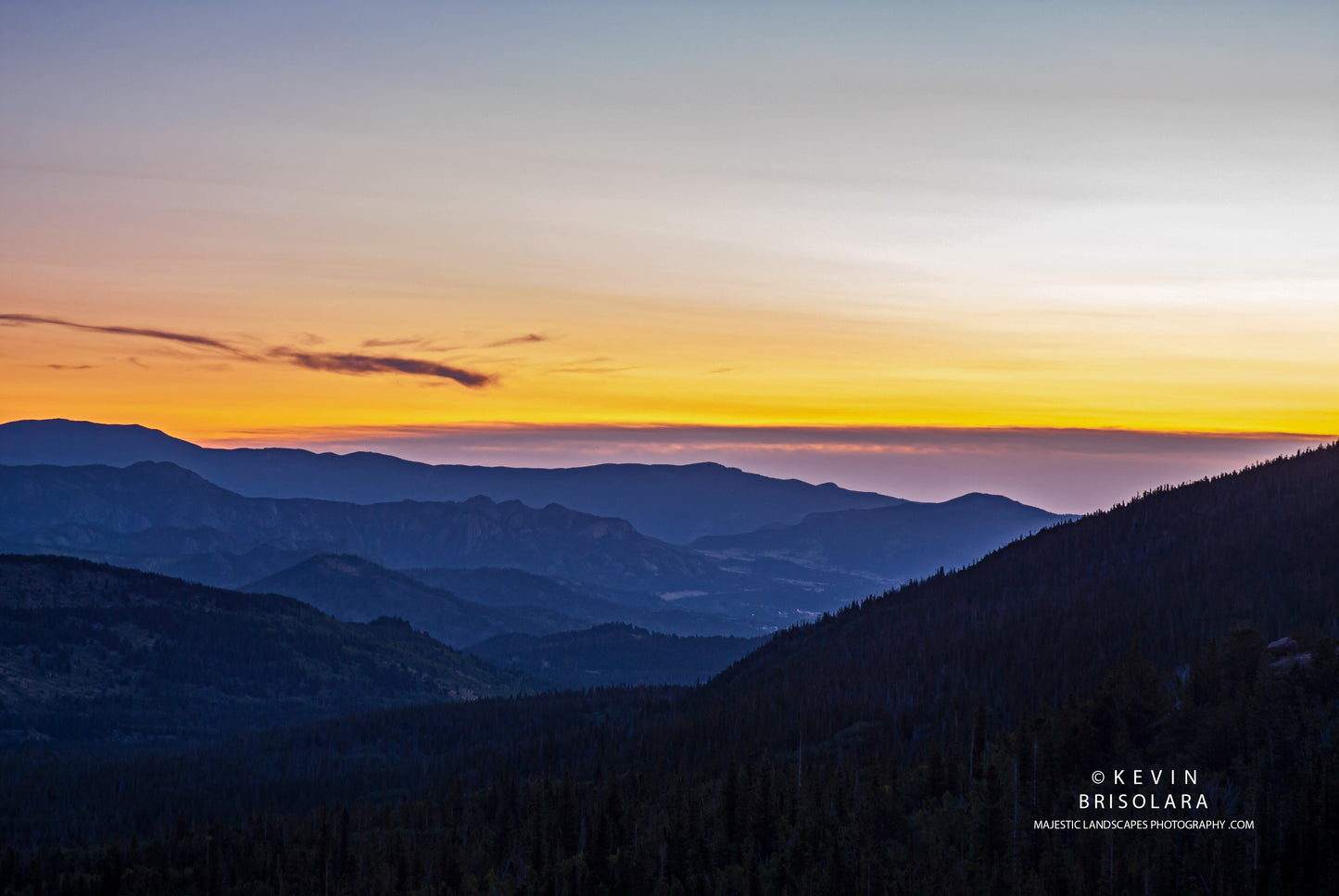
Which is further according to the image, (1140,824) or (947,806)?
A: (947,806)

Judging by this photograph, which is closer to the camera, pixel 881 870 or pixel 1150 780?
pixel 881 870

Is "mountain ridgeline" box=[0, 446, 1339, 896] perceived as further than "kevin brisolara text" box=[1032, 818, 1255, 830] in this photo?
Yes

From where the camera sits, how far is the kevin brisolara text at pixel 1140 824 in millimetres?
106062

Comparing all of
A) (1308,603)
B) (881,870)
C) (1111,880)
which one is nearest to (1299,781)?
(1111,880)

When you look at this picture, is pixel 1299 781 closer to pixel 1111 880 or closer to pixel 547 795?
pixel 1111 880

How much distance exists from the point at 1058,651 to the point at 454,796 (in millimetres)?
101292

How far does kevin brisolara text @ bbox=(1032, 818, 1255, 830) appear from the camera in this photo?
106 m

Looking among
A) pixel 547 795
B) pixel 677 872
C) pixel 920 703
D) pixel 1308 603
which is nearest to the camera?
pixel 677 872

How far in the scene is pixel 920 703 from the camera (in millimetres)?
192250

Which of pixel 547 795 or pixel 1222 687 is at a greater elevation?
pixel 1222 687

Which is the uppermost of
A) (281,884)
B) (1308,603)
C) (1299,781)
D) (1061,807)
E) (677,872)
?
(1308,603)

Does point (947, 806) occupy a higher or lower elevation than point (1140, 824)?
lower

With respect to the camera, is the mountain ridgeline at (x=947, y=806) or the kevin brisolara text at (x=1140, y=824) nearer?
the kevin brisolara text at (x=1140, y=824)

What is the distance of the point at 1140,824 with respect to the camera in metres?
114
